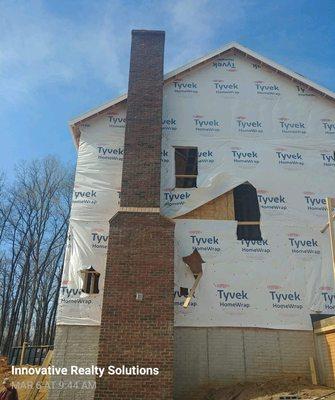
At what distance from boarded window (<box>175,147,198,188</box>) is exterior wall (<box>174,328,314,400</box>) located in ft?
16.3

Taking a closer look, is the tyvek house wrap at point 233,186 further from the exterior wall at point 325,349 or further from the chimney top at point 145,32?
the chimney top at point 145,32

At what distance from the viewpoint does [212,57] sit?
1495 centimetres

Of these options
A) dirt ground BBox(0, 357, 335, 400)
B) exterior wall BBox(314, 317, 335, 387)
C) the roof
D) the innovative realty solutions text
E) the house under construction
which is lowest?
dirt ground BBox(0, 357, 335, 400)

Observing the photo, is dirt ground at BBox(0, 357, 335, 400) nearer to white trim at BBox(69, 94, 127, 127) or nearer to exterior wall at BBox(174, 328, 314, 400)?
exterior wall at BBox(174, 328, 314, 400)

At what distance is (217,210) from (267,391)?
Result: 5268 millimetres

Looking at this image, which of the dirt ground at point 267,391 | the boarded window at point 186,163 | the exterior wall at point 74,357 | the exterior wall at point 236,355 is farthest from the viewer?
the boarded window at point 186,163

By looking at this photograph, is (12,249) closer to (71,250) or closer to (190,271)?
(71,250)

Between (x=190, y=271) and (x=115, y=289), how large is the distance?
7.93 ft

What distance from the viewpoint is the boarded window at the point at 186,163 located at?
44.5 ft

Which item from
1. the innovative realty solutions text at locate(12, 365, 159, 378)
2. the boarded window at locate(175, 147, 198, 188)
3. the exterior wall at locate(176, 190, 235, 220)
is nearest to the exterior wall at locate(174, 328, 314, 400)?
the innovative realty solutions text at locate(12, 365, 159, 378)

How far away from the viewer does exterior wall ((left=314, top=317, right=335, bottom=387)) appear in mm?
10234

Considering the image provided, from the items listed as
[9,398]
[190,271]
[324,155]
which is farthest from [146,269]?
[324,155]

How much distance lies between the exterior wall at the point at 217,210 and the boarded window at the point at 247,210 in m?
0.22

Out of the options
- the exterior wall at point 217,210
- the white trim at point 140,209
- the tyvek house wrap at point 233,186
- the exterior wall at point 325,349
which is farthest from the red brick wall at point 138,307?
the exterior wall at point 325,349
